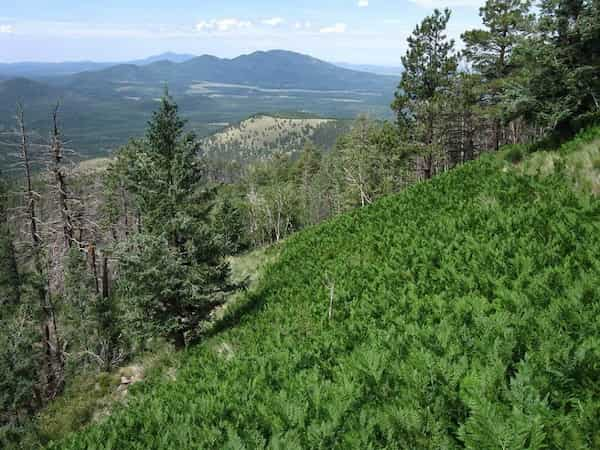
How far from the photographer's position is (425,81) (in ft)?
97.1

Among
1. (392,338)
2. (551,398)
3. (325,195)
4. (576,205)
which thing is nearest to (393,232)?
(576,205)

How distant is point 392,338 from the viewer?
6789mm

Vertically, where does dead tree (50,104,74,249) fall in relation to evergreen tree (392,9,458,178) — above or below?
below

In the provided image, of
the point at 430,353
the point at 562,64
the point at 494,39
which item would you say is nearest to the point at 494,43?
the point at 494,39

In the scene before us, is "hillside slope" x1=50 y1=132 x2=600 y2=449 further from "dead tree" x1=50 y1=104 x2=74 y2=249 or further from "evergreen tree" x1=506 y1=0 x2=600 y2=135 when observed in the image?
"dead tree" x1=50 y1=104 x2=74 y2=249

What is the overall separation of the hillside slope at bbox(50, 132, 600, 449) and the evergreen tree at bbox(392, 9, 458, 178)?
17725mm

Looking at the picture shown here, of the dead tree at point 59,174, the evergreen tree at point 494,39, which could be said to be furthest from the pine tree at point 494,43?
the dead tree at point 59,174

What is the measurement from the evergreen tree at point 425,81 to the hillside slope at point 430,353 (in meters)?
17.7

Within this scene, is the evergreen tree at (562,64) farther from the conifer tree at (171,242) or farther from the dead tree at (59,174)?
the dead tree at (59,174)

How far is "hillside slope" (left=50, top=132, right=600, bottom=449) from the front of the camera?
4281 mm

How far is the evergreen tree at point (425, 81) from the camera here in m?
28.5

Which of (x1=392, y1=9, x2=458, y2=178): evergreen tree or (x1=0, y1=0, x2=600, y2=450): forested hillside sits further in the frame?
(x1=392, y1=9, x2=458, y2=178): evergreen tree

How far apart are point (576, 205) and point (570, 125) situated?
626cm

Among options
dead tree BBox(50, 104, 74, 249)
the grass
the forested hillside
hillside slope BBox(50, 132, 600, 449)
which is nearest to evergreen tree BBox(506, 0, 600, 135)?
the forested hillside
